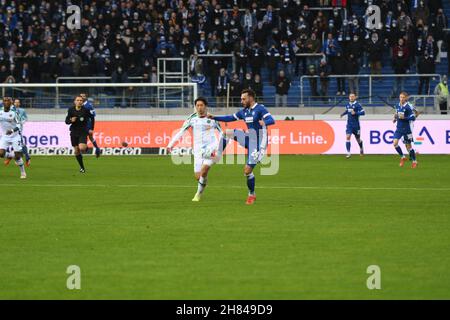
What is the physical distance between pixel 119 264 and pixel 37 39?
34587 millimetres

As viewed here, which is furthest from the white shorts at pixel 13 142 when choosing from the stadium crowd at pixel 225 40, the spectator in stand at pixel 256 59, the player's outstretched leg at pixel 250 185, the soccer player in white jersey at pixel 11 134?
the spectator in stand at pixel 256 59

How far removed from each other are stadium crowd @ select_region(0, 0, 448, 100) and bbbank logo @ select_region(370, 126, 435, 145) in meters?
3.73

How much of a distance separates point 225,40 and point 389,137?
9483mm

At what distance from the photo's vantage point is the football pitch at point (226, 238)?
35.8 ft

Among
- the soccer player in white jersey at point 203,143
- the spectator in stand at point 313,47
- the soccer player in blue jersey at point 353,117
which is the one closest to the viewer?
the soccer player in white jersey at point 203,143

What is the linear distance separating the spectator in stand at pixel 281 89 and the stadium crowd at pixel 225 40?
0.04 metres

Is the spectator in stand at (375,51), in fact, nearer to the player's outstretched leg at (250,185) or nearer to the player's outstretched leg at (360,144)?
the player's outstretched leg at (360,144)

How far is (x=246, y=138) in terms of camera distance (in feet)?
66.1

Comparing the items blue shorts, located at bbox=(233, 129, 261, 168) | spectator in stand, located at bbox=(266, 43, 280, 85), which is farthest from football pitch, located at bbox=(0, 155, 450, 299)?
spectator in stand, located at bbox=(266, 43, 280, 85)

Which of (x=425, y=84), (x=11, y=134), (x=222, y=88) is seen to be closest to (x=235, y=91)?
(x=222, y=88)

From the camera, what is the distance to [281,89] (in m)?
41.4

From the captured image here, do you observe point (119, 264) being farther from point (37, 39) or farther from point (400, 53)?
point (37, 39)

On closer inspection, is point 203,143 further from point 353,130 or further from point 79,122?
point 353,130
